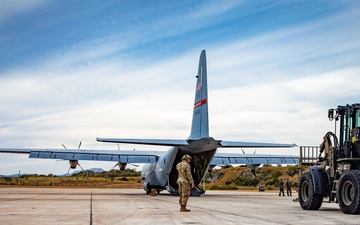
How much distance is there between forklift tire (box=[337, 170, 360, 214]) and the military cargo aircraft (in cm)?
1226

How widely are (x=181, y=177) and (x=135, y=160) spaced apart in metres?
22.6

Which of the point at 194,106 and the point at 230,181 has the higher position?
the point at 194,106

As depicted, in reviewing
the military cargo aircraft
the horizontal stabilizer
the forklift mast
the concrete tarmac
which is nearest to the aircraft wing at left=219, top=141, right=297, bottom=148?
the military cargo aircraft

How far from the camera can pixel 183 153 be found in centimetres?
3359

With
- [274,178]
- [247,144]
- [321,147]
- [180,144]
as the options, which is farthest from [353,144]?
[274,178]

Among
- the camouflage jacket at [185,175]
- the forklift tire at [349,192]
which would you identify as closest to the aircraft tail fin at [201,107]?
the camouflage jacket at [185,175]

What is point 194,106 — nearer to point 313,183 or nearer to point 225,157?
point 225,157

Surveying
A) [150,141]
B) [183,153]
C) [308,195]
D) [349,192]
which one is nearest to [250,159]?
[183,153]

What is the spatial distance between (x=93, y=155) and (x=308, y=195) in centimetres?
2248

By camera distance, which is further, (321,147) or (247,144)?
(247,144)

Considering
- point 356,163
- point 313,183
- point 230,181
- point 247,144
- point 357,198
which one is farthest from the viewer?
point 230,181

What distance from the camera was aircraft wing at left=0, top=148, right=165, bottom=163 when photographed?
36562mm

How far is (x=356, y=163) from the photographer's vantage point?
56.1 ft

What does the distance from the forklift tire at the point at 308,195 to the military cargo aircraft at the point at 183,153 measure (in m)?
9.09
